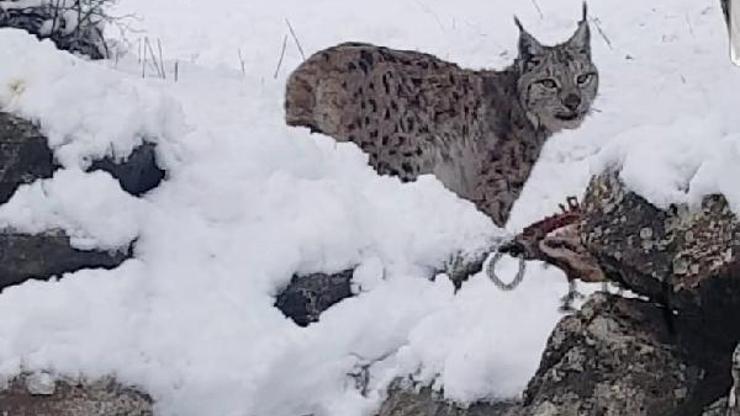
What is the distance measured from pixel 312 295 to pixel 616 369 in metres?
1.57

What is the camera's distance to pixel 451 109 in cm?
738

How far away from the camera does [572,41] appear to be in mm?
7559

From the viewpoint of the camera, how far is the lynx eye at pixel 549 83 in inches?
294

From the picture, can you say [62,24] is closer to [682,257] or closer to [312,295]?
[312,295]

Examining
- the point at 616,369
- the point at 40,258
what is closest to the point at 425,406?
the point at 616,369

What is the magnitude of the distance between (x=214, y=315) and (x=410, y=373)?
0.68m

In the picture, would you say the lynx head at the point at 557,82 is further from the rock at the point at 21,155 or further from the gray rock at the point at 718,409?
the gray rock at the point at 718,409

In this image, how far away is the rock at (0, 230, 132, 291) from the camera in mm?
4703

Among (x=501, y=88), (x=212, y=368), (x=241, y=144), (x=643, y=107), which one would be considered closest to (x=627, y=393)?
(x=212, y=368)

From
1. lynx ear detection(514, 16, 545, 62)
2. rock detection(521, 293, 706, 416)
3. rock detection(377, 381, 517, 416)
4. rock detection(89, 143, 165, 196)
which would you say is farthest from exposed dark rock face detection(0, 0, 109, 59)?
rock detection(521, 293, 706, 416)

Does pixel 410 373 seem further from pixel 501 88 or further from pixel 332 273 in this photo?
pixel 501 88

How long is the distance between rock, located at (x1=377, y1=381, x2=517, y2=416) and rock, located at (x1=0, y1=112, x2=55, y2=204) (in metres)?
1.37

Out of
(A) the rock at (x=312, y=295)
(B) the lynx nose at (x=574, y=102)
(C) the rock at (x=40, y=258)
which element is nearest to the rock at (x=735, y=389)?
(A) the rock at (x=312, y=295)

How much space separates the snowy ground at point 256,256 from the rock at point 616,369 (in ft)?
1.05
